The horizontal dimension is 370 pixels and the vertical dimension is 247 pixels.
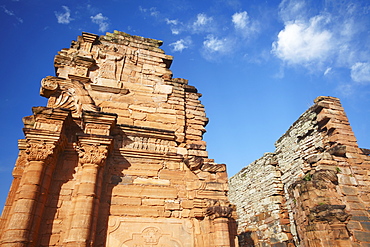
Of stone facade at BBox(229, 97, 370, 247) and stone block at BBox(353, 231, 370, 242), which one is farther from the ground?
stone facade at BBox(229, 97, 370, 247)

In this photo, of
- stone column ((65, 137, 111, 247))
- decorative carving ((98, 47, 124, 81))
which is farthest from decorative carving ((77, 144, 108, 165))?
decorative carving ((98, 47, 124, 81))

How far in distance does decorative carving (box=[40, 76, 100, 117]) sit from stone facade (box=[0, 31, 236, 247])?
0.02 metres

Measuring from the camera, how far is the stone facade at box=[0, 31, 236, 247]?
15.9ft

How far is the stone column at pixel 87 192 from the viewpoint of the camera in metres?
4.55

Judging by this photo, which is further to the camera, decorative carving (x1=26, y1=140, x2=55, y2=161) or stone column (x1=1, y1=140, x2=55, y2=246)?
decorative carving (x1=26, y1=140, x2=55, y2=161)

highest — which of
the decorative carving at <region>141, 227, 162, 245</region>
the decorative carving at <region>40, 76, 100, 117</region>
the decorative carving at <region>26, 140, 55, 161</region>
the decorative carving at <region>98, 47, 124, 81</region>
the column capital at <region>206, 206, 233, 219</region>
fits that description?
the decorative carving at <region>98, 47, 124, 81</region>

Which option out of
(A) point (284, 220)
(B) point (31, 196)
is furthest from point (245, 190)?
(B) point (31, 196)

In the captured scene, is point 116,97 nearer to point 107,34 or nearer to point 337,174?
point 107,34

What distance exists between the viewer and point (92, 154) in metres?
5.37

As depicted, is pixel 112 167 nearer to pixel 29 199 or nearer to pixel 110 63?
pixel 29 199

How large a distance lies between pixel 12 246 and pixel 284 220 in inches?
409

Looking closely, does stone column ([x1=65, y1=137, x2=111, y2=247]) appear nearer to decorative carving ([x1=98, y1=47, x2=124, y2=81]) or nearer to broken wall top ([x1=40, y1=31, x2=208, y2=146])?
broken wall top ([x1=40, y1=31, x2=208, y2=146])

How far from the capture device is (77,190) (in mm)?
5117

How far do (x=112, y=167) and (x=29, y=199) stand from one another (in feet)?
5.54
